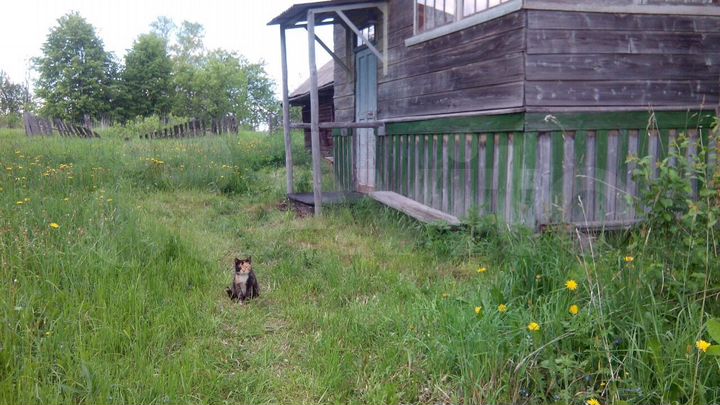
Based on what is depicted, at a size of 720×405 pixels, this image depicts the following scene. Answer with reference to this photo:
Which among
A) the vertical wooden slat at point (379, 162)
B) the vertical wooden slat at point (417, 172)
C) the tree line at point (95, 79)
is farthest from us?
the tree line at point (95, 79)

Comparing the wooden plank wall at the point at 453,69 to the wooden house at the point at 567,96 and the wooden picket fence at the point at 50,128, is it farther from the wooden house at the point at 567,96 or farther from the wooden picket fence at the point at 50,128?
the wooden picket fence at the point at 50,128

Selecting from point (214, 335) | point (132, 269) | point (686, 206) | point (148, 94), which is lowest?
point (214, 335)

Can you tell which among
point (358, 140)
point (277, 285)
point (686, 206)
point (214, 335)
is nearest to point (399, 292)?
point (277, 285)

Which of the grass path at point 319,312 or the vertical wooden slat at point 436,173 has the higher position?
the vertical wooden slat at point 436,173

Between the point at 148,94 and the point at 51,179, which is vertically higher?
the point at 148,94

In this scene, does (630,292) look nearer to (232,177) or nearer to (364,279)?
(364,279)

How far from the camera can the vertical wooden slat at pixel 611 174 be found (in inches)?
205

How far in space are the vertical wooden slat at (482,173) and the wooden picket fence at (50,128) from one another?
1492 cm

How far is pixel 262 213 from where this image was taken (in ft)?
25.7

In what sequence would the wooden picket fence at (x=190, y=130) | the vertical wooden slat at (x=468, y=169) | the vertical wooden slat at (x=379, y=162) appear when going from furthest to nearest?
the wooden picket fence at (x=190, y=130), the vertical wooden slat at (x=379, y=162), the vertical wooden slat at (x=468, y=169)

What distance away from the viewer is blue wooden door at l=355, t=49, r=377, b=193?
8.61 m

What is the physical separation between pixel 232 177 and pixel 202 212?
2301 mm

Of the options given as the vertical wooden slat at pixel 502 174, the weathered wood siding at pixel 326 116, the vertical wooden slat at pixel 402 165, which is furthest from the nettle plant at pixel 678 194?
the weathered wood siding at pixel 326 116

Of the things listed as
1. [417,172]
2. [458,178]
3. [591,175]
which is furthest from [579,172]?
[417,172]
